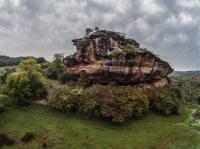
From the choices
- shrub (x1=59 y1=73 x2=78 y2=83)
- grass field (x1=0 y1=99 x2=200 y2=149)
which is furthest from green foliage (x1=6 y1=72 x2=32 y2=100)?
shrub (x1=59 y1=73 x2=78 y2=83)

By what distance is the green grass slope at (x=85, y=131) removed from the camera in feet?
200

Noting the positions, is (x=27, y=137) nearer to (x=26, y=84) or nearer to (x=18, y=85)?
(x=18, y=85)

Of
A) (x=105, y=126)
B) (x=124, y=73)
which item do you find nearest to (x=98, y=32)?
(x=124, y=73)

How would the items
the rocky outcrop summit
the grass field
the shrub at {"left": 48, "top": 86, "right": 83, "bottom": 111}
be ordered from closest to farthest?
the grass field
the shrub at {"left": 48, "top": 86, "right": 83, "bottom": 111}
the rocky outcrop summit

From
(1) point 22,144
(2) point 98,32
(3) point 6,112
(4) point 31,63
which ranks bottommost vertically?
(1) point 22,144

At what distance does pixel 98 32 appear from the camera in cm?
9319

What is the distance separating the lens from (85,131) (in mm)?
65250

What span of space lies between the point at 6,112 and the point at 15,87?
6.45 m

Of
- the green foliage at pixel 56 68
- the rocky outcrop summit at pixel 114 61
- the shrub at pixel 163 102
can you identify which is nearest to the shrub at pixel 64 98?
the rocky outcrop summit at pixel 114 61

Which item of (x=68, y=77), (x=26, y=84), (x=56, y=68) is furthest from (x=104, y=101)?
(x=56, y=68)

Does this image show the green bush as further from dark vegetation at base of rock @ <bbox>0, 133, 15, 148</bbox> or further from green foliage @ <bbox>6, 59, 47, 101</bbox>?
dark vegetation at base of rock @ <bbox>0, 133, 15, 148</bbox>

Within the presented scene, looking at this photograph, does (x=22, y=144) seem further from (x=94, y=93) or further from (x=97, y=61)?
(x=97, y=61)

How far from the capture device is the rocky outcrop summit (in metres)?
84.2

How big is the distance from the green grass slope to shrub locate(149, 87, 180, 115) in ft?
13.5
